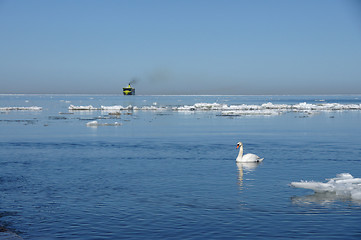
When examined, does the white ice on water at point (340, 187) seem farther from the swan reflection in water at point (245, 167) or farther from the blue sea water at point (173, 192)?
the swan reflection in water at point (245, 167)

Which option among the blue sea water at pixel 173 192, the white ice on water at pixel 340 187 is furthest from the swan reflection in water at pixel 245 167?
the white ice on water at pixel 340 187

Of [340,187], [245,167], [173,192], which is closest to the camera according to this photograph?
[340,187]

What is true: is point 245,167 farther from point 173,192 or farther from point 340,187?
point 340,187

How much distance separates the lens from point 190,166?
21516mm

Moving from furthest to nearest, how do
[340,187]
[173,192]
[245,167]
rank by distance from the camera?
[245,167] < [173,192] < [340,187]

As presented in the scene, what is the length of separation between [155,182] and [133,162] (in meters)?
5.51

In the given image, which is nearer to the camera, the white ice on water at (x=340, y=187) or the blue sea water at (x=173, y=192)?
the blue sea water at (x=173, y=192)

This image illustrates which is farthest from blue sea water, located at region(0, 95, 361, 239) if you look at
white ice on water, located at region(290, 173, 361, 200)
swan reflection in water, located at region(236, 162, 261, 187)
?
white ice on water, located at region(290, 173, 361, 200)

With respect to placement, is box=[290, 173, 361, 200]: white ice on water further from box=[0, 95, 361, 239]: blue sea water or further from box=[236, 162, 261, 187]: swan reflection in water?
box=[236, 162, 261, 187]: swan reflection in water

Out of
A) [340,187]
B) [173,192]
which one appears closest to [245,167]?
[173,192]

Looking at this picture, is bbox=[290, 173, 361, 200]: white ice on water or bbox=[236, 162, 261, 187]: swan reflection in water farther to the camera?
bbox=[236, 162, 261, 187]: swan reflection in water

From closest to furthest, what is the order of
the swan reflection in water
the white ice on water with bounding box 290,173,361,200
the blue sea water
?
1. the blue sea water
2. the white ice on water with bounding box 290,173,361,200
3. the swan reflection in water

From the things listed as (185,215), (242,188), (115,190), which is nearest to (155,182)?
(115,190)

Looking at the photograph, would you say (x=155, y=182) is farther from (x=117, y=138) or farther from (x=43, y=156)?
(x=117, y=138)
